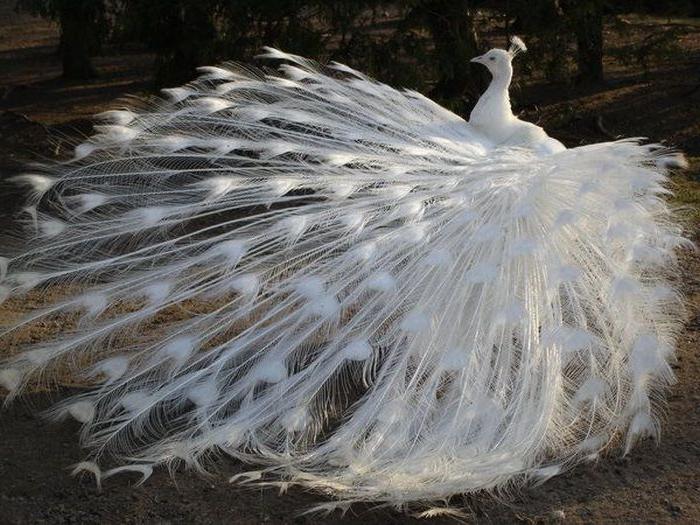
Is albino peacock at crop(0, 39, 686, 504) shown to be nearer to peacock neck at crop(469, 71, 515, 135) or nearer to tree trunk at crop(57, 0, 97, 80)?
peacock neck at crop(469, 71, 515, 135)

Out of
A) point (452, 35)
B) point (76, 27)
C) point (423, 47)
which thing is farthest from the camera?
point (76, 27)

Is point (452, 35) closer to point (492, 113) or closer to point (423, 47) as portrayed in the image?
point (423, 47)

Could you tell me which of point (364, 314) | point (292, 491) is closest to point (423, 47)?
point (364, 314)

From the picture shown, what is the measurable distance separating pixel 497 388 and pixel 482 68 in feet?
16.9

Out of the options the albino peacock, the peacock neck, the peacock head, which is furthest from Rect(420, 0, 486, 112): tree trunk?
the albino peacock

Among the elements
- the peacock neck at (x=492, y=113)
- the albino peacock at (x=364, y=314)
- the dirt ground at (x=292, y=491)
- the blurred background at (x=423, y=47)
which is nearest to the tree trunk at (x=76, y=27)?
the blurred background at (x=423, y=47)

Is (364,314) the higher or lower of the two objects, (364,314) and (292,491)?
the higher

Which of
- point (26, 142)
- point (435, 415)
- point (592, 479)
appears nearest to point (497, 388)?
point (435, 415)

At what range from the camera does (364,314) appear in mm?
3631

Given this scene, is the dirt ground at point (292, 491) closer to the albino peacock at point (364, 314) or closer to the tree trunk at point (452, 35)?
the albino peacock at point (364, 314)

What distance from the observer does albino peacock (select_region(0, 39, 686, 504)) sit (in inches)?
136

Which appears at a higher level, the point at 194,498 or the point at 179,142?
the point at 179,142

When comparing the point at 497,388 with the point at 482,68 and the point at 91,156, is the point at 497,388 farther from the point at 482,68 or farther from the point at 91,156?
the point at 482,68

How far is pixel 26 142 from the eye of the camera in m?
8.12
